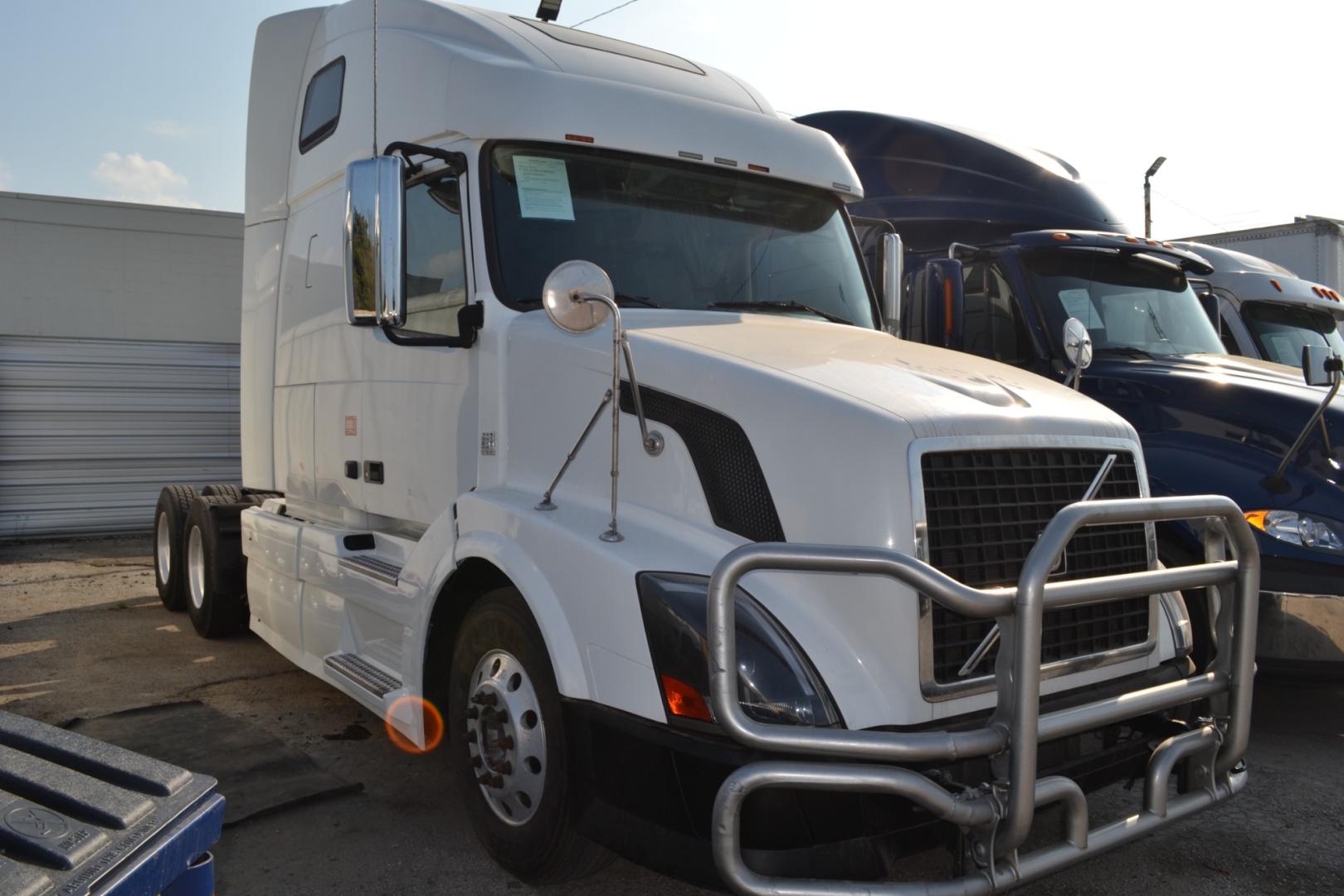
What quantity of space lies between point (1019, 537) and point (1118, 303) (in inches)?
153

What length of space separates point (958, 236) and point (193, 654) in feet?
18.9

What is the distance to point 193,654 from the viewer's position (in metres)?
6.86

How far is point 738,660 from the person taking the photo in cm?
269

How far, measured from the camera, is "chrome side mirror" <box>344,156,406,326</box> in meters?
3.75

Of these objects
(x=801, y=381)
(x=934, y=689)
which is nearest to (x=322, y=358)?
(x=801, y=381)

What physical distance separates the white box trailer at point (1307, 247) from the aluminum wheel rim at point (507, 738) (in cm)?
1355

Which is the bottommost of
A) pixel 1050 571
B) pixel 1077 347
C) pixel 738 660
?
pixel 738 660

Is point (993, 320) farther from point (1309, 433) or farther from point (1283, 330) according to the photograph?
point (1283, 330)

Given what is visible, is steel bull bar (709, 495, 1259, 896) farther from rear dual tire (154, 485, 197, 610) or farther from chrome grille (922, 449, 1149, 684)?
rear dual tire (154, 485, 197, 610)

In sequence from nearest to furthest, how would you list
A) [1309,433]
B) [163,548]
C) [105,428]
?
[1309,433]
[163,548]
[105,428]

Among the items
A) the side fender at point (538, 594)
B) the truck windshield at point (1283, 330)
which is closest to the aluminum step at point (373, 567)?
the side fender at point (538, 594)

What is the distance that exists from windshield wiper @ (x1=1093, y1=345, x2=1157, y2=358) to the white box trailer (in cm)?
945

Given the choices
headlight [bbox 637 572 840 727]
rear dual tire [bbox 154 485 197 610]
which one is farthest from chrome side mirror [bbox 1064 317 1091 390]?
rear dual tire [bbox 154 485 197 610]

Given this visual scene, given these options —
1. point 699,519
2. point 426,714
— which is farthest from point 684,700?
point 426,714
